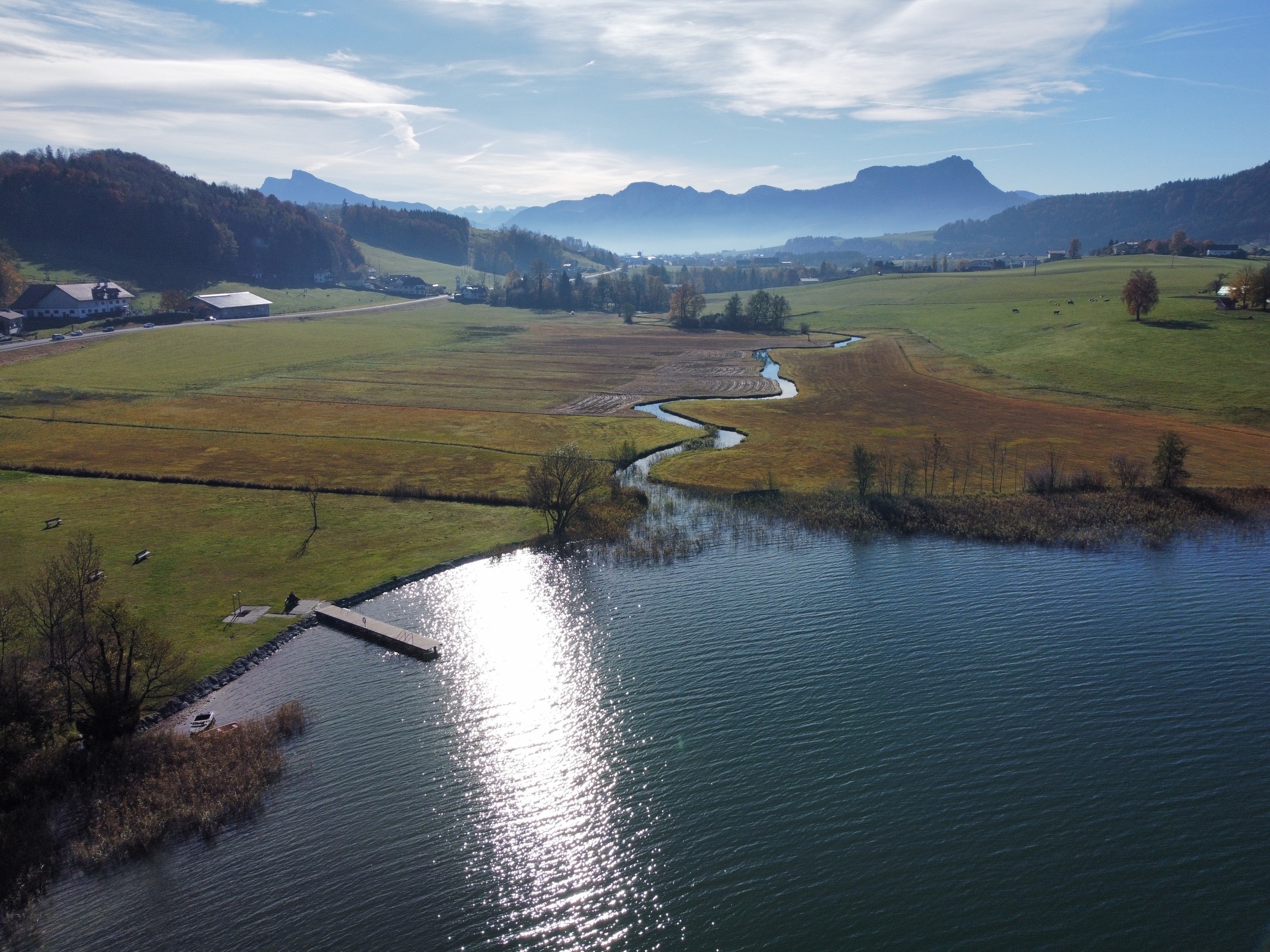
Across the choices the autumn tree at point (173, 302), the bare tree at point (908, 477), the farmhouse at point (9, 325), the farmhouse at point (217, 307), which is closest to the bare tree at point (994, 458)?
the bare tree at point (908, 477)

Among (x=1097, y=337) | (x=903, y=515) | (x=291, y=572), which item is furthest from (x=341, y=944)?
(x=1097, y=337)

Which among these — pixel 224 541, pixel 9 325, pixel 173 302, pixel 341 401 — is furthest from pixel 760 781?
pixel 173 302

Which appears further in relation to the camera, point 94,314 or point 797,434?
point 94,314

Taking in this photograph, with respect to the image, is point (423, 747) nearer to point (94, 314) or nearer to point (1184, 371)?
point (1184, 371)

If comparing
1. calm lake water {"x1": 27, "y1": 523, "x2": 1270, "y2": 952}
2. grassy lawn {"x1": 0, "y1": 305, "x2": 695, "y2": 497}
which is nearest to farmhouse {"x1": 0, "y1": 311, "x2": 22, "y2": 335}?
grassy lawn {"x1": 0, "y1": 305, "x2": 695, "y2": 497}

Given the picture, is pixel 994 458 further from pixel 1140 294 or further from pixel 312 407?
pixel 312 407

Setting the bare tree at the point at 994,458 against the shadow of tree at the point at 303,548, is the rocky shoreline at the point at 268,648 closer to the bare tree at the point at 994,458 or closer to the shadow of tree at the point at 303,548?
the shadow of tree at the point at 303,548
